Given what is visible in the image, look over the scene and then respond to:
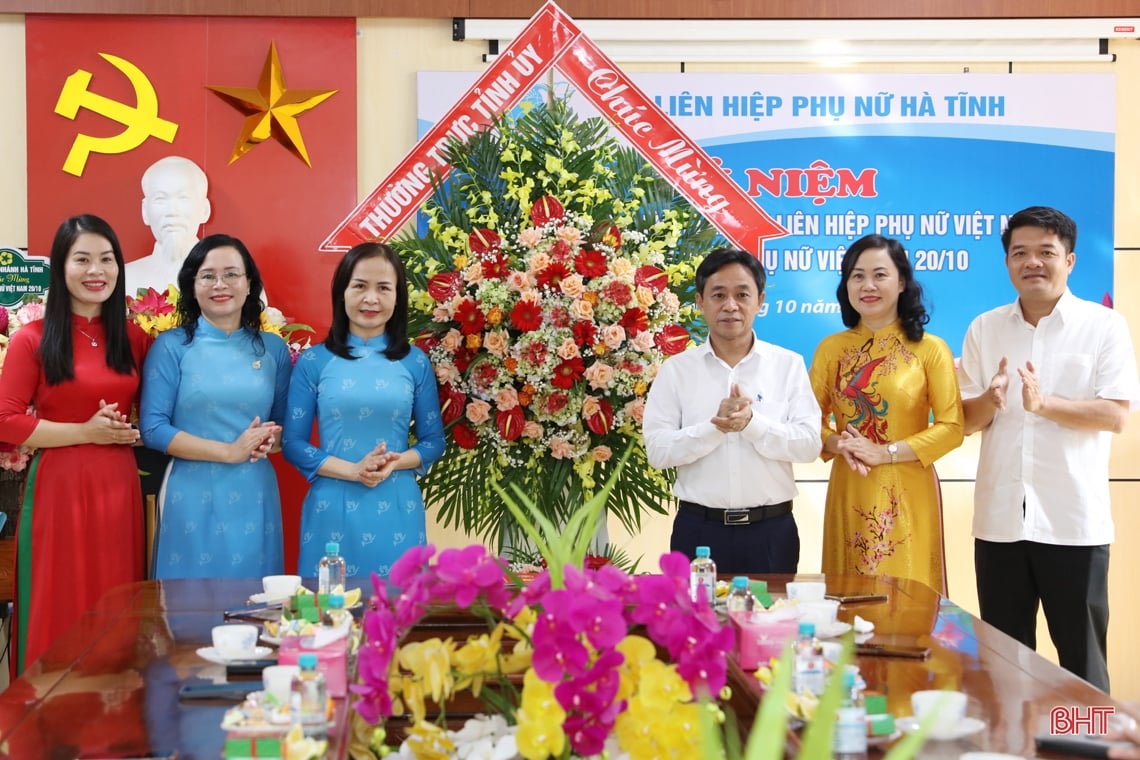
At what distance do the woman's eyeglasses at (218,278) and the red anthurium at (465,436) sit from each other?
79cm

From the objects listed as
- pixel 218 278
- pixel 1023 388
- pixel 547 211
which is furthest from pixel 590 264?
pixel 1023 388

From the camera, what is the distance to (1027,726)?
1603 millimetres

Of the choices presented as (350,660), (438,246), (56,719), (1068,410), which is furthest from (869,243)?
(56,719)

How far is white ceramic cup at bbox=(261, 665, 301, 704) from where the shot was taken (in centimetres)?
156

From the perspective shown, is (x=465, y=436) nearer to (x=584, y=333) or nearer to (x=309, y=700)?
(x=584, y=333)

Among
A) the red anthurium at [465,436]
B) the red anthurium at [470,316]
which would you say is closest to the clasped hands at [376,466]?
the red anthurium at [465,436]

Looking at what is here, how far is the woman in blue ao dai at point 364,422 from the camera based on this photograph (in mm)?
3176

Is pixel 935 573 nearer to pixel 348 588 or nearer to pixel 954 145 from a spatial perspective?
pixel 348 588

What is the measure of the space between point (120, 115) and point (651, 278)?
254cm

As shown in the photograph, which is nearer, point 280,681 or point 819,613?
point 280,681

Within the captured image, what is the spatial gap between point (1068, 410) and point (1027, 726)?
1823 mm

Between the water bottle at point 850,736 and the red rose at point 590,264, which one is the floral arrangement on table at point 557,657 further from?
the red rose at point 590,264

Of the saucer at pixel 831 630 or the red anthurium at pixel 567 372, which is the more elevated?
the red anthurium at pixel 567 372

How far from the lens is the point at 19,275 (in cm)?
449
